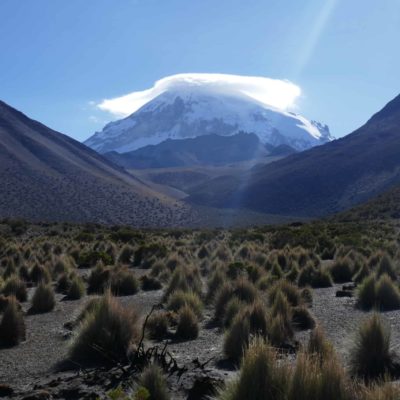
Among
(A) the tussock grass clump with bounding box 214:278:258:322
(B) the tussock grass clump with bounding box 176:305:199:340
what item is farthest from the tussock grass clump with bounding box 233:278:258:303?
(B) the tussock grass clump with bounding box 176:305:199:340

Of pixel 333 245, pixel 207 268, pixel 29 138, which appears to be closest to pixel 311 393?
pixel 207 268

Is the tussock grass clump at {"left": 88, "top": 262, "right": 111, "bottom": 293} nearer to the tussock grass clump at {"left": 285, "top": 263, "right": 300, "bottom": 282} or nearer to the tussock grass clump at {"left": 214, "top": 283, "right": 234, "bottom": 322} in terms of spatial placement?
the tussock grass clump at {"left": 214, "top": 283, "right": 234, "bottom": 322}

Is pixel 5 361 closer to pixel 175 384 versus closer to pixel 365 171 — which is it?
pixel 175 384

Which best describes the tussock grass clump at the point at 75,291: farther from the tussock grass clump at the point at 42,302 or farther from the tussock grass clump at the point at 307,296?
the tussock grass clump at the point at 307,296

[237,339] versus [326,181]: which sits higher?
[326,181]

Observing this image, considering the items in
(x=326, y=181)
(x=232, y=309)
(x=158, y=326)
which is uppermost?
(x=326, y=181)

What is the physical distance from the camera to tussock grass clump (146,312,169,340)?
920cm

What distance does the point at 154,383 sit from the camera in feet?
19.2

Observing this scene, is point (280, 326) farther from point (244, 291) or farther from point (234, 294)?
point (244, 291)

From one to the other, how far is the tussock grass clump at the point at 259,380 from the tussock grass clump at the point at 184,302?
5.66 metres

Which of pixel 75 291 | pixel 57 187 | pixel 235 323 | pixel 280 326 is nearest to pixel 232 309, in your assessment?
pixel 280 326

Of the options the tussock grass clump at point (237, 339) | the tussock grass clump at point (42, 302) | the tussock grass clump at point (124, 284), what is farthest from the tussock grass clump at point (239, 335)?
the tussock grass clump at point (124, 284)

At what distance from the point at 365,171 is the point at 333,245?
89.3m

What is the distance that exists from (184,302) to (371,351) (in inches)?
197
